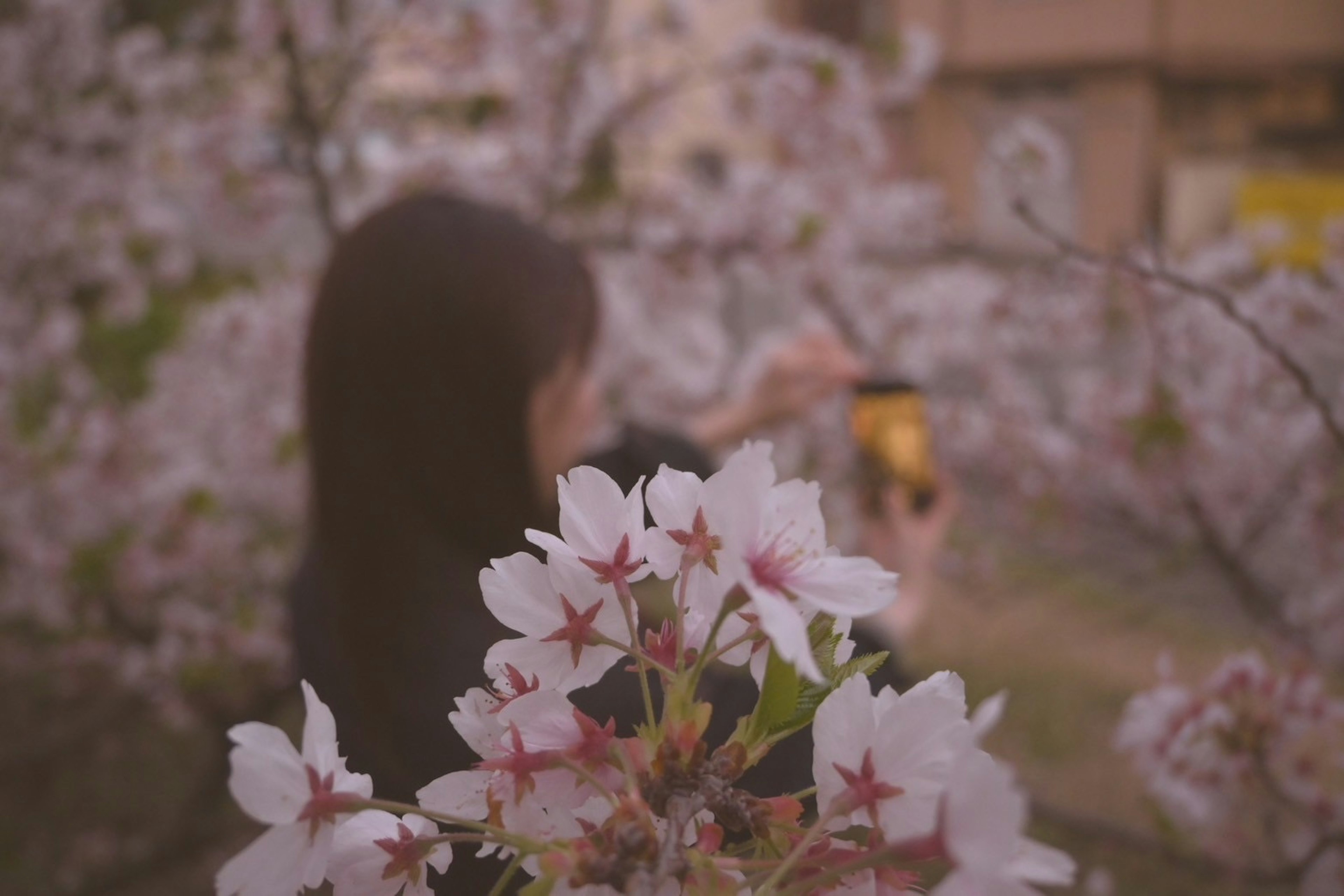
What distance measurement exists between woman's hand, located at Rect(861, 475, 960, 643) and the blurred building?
0.94 m

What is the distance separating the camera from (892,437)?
1.47 m

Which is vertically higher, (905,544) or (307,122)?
(307,122)

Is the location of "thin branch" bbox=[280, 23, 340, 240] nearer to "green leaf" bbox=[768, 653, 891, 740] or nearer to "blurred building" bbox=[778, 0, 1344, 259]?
"blurred building" bbox=[778, 0, 1344, 259]

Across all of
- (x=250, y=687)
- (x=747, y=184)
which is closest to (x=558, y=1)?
(x=747, y=184)

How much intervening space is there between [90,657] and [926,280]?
2681mm

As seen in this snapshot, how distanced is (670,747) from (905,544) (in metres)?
1.24

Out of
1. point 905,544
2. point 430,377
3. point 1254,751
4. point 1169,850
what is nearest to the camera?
point 1254,751

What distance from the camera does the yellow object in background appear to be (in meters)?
1.37

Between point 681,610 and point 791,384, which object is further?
point 791,384

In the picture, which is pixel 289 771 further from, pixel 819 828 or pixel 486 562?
pixel 486 562

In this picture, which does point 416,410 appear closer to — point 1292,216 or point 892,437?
point 892,437

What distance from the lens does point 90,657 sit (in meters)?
2.54

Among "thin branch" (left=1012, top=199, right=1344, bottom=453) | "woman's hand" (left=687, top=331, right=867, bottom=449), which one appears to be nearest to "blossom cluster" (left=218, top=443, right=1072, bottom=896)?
"thin branch" (left=1012, top=199, right=1344, bottom=453)

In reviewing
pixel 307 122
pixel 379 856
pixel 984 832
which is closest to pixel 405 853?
pixel 379 856
